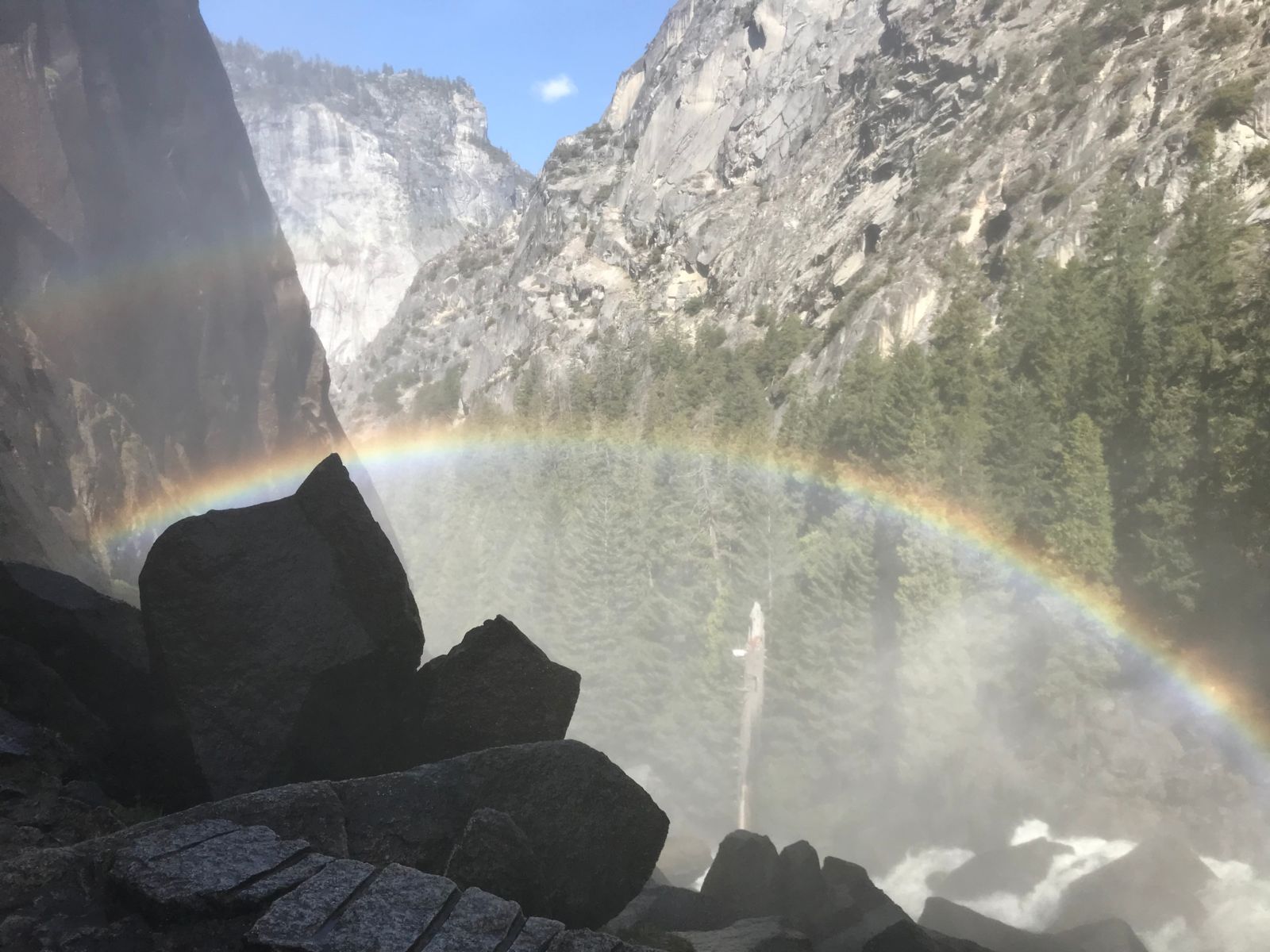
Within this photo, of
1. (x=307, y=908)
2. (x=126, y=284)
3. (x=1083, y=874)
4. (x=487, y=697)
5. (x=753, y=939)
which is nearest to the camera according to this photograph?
(x=307, y=908)

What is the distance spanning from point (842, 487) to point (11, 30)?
144 ft

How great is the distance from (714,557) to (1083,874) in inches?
1040

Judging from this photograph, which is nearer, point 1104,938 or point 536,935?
point 536,935

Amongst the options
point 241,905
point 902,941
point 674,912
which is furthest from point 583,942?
point 674,912

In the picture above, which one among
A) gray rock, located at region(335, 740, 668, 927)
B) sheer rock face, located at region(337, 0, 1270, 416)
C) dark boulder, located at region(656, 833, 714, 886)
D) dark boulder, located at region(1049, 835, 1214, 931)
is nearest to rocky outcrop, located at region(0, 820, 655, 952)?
gray rock, located at region(335, 740, 668, 927)

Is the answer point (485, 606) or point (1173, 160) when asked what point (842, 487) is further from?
point (485, 606)

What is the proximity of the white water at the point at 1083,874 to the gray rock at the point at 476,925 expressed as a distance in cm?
1863

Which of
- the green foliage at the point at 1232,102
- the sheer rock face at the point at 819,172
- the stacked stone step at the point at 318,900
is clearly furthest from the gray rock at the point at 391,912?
the green foliage at the point at 1232,102

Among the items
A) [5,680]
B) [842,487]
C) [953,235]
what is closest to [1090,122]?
[953,235]

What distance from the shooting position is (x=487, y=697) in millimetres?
11695

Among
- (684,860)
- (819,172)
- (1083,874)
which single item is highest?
(819,172)

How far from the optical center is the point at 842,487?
4350 centimetres

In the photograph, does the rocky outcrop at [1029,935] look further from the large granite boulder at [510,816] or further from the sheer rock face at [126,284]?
the sheer rock face at [126,284]

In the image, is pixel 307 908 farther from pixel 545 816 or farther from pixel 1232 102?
pixel 1232 102
